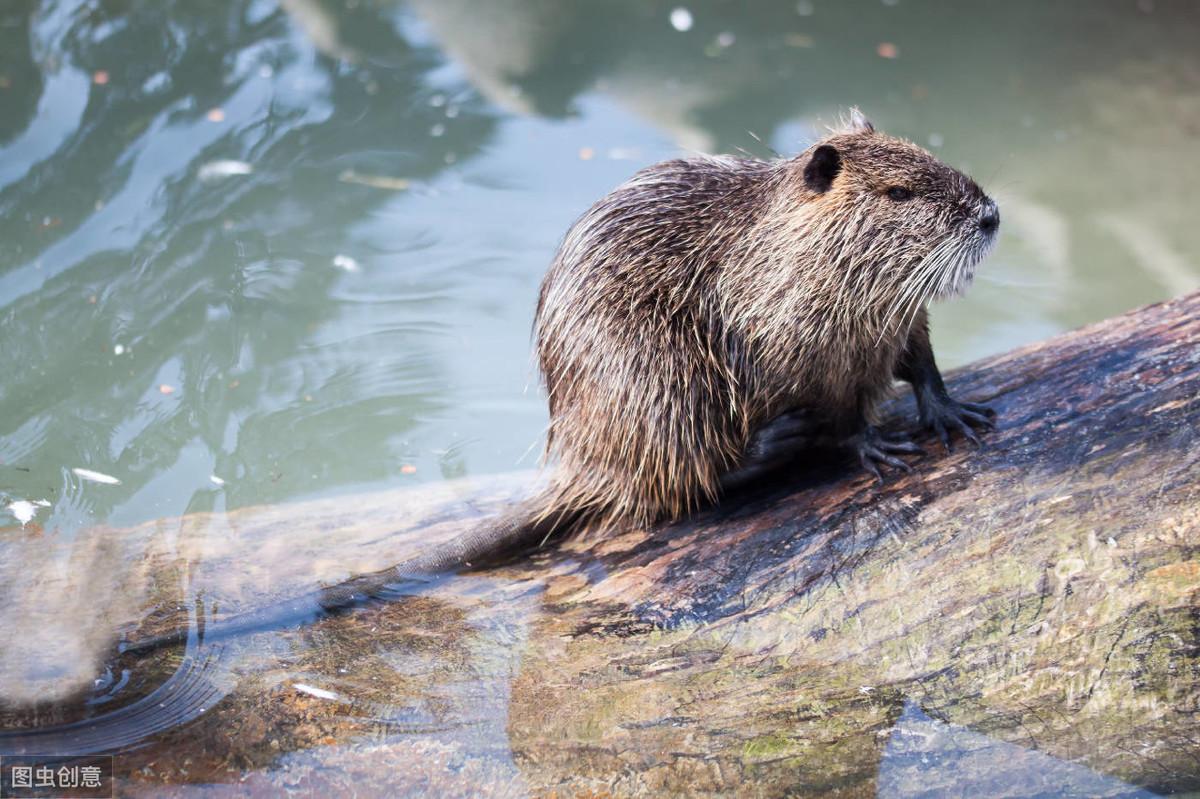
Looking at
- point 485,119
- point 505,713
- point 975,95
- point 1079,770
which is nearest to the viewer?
point 1079,770

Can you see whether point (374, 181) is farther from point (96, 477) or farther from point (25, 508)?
point (25, 508)

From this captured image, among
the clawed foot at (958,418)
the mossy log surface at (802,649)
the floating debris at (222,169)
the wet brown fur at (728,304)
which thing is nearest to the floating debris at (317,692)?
the mossy log surface at (802,649)

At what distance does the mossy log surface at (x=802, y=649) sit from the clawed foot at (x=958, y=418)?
5 centimetres

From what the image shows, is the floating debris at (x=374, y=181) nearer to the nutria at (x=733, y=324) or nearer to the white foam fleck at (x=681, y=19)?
the white foam fleck at (x=681, y=19)

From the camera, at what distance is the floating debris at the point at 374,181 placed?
6.18 metres

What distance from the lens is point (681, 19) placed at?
8.03 metres

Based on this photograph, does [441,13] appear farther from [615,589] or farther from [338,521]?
[615,589]

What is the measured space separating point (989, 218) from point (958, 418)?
1.91ft

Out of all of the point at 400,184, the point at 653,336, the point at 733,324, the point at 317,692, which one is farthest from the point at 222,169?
the point at 317,692

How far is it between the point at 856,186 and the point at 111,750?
96.1 inches

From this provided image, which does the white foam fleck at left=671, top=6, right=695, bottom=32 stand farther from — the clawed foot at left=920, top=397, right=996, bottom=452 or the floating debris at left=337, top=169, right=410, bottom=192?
the clawed foot at left=920, top=397, right=996, bottom=452

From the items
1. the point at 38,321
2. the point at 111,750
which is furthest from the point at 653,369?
the point at 38,321

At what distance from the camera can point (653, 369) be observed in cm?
326

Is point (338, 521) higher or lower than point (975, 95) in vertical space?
lower
